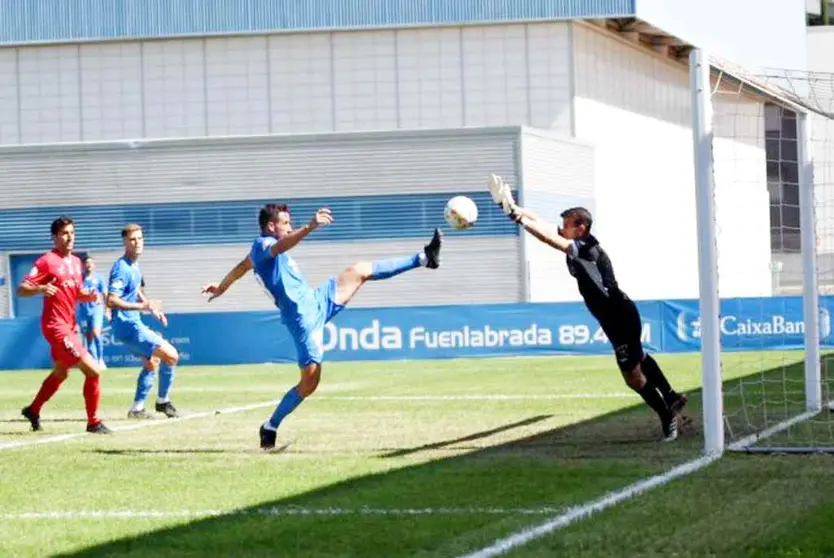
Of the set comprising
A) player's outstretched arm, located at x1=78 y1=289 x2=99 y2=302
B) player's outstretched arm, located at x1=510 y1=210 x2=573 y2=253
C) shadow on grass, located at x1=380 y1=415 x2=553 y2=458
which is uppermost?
player's outstretched arm, located at x1=510 y1=210 x2=573 y2=253

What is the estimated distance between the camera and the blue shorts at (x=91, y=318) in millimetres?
33406

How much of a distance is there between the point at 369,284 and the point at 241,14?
8.77 meters

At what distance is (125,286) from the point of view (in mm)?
20234

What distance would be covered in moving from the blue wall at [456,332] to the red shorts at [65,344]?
57.0 feet

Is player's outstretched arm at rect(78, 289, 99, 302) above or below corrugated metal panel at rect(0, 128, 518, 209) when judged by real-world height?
below

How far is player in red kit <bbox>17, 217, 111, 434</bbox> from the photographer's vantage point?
17500 mm

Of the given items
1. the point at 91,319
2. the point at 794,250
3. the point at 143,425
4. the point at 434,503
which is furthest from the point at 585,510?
the point at 91,319

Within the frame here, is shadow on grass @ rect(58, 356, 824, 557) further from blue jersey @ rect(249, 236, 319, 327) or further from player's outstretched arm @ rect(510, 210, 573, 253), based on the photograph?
player's outstretched arm @ rect(510, 210, 573, 253)

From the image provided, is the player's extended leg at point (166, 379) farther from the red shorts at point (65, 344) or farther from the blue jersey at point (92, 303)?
the blue jersey at point (92, 303)

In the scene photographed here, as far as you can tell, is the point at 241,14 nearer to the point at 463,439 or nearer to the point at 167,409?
the point at 167,409

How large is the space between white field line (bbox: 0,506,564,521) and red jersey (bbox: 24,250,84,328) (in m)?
6.90

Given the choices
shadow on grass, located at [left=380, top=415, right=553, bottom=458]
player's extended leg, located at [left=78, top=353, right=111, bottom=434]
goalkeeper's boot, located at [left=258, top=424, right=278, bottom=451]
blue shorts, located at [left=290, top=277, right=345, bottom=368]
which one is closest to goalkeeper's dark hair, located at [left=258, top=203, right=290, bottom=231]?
blue shorts, located at [left=290, top=277, right=345, bottom=368]

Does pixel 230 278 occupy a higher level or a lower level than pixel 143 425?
higher

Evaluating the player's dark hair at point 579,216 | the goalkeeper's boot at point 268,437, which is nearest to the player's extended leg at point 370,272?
the player's dark hair at point 579,216
